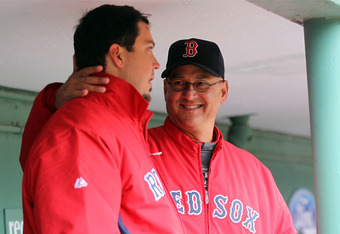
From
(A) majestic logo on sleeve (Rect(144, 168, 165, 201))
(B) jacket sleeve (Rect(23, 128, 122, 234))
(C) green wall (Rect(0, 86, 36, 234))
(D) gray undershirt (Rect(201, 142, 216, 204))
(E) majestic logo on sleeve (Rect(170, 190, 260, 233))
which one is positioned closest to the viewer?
(B) jacket sleeve (Rect(23, 128, 122, 234))

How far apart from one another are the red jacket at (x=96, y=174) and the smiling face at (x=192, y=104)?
1.59ft

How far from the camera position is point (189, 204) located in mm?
1928

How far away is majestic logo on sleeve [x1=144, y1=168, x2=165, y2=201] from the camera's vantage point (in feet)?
5.02

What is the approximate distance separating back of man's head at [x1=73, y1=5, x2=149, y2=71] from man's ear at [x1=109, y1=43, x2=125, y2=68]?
0.04 feet

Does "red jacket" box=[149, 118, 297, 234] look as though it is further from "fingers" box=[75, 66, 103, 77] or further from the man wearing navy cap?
"fingers" box=[75, 66, 103, 77]

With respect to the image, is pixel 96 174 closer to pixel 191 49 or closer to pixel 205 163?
pixel 205 163

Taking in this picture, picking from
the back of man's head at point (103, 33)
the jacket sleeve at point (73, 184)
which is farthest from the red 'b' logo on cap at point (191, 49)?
the jacket sleeve at point (73, 184)

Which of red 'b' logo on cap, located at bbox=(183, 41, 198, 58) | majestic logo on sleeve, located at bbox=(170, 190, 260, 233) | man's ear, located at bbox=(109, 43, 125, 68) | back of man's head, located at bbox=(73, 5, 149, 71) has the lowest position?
majestic logo on sleeve, located at bbox=(170, 190, 260, 233)

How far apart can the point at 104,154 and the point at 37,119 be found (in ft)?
1.39

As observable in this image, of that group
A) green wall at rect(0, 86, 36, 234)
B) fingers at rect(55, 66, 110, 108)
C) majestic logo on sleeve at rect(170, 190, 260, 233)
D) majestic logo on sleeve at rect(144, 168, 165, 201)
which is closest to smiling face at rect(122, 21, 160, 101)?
fingers at rect(55, 66, 110, 108)

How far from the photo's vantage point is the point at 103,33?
1.67 m

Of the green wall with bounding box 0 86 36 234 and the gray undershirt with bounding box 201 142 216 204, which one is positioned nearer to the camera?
the gray undershirt with bounding box 201 142 216 204

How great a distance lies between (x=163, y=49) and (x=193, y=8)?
0.75m

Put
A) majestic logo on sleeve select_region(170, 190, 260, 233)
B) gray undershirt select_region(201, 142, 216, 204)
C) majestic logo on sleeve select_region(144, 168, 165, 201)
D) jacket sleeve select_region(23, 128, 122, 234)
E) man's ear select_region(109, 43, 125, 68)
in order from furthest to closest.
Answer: gray undershirt select_region(201, 142, 216, 204)
majestic logo on sleeve select_region(170, 190, 260, 233)
man's ear select_region(109, 43, 125, 68)
majestic logo on sleeve select_region(144, 168, 165, 201)
jacket sleeve select_region(23, 128, 122, 234)
